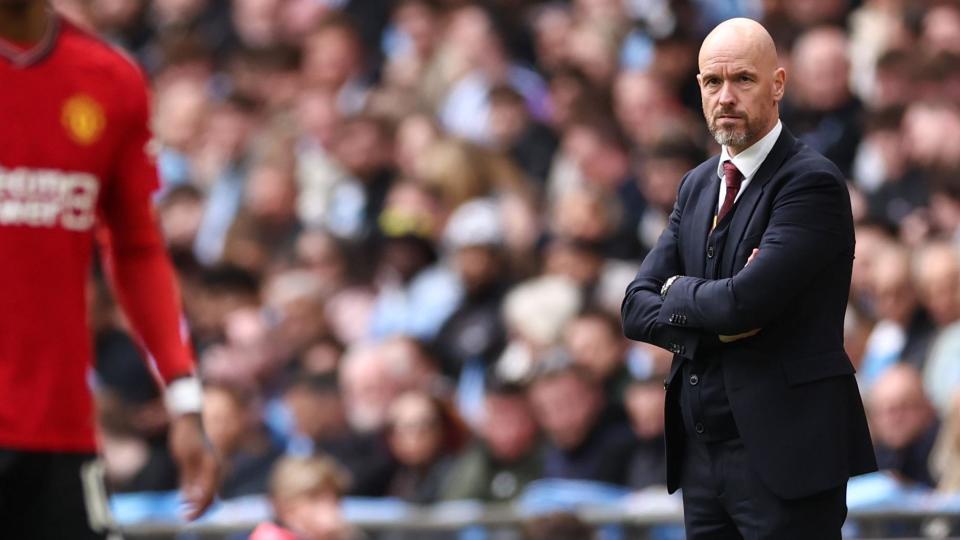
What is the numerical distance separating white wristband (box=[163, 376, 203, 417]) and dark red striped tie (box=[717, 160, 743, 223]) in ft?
5.23

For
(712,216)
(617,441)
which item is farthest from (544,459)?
(712,216)

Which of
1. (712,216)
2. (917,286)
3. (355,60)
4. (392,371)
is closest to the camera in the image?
(712,216)

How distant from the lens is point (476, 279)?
11508 mm

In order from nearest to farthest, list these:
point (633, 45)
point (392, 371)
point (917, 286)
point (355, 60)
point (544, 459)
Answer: point (917, 286) → point (544, 459) → point (392, 371) → point (633, 45) → point (355, 60)

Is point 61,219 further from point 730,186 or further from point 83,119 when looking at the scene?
point 730,186

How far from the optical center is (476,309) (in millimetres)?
11477

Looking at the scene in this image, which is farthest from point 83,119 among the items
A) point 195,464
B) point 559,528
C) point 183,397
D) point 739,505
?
point 559,528

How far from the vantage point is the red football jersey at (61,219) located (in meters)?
4.80

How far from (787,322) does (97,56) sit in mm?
2040

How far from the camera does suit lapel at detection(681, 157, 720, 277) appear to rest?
5.55 meters

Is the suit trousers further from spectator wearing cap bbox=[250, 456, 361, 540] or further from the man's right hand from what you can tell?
spectator wearing cap bbox=[250, 456, 361, 540]

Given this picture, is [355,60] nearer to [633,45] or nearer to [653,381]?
[633,45]

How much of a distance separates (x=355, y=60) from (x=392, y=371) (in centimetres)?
454

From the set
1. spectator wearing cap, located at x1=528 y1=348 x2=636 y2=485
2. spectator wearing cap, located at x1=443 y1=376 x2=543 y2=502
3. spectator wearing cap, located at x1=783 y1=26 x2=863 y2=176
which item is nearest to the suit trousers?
spectator wearing cap, located at x1=528 y1=348 x2=636 y2=485
